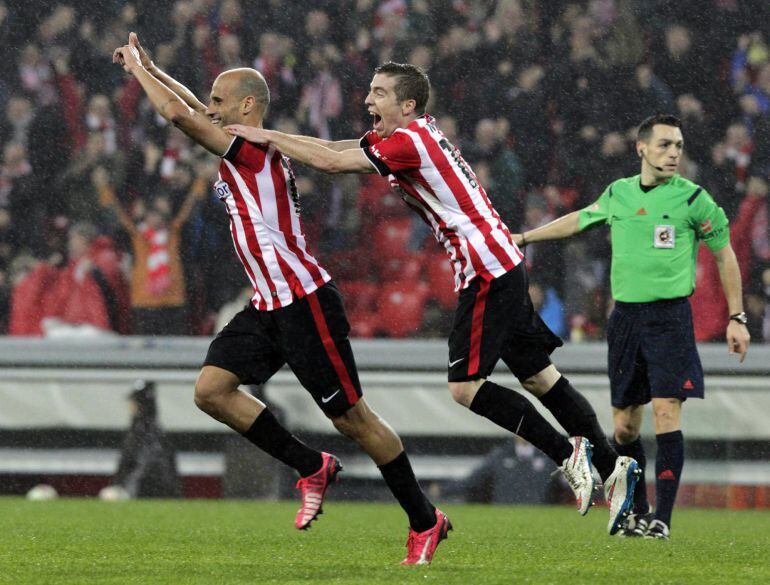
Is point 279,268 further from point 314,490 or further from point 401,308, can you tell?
point 401,308

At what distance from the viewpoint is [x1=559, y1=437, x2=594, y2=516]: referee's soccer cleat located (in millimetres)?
5176

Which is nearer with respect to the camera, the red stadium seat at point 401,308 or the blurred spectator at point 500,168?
the red stadium seat at point 401,308

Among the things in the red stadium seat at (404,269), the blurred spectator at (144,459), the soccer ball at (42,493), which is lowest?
the soccer ball at (42,493)

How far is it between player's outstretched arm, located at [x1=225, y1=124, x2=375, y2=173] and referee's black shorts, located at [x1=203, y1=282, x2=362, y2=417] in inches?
18.7

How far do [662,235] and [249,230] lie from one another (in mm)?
1951

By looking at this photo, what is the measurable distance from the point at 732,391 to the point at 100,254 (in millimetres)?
4357

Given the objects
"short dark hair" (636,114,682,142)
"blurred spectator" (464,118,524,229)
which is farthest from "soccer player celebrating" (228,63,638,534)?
"blurred spectator" (464,118,524,229)

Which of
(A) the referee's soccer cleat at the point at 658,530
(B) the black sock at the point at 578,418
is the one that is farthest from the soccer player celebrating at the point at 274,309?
(A) the referee's soccer cleat at the point at 658,530

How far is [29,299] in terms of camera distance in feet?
32.9

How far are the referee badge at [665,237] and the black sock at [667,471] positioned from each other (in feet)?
2.61

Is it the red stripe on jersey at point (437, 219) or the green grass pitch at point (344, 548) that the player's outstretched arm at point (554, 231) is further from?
the green grass pitch at point (344, 548)

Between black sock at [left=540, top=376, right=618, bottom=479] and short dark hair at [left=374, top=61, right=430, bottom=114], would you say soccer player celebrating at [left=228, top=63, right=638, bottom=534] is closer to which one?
short dark hair at [left=374, top=61, right=430, bottom=114]

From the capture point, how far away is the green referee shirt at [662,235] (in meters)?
6.10

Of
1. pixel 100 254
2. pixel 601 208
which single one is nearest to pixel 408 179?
pixel 601 208
